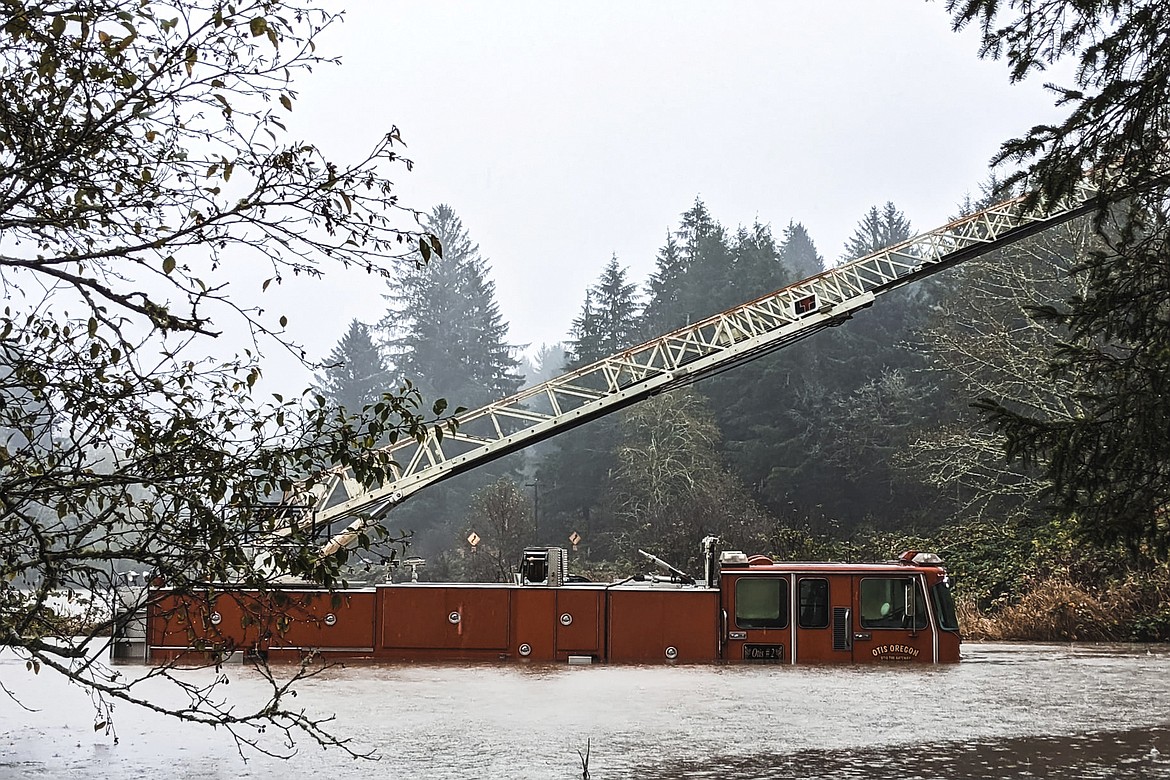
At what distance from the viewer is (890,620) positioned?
748 inches

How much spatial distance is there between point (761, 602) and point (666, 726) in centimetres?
702

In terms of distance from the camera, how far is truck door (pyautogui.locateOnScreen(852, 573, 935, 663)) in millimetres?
18891

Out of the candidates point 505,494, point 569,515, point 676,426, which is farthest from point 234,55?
point 569,515

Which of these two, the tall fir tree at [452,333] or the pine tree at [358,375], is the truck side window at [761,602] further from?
the pine tree at [358,375]

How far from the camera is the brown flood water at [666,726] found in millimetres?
10023

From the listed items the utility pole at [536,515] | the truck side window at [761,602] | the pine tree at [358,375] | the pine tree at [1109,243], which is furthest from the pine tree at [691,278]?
the pine tree at [1109,243]

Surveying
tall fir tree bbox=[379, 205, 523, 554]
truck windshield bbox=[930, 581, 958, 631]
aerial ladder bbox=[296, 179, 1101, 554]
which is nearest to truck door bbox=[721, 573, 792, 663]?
truck windshield bbox=[930, 581, 958, 631]

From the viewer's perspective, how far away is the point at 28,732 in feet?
40.2

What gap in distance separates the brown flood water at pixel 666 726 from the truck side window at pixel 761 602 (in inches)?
39.0

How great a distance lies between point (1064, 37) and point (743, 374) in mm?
50287

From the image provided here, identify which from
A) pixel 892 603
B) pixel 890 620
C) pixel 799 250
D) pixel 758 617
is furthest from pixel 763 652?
pixel 799 250

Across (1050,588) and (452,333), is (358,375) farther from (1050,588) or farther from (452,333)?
(1050,588)

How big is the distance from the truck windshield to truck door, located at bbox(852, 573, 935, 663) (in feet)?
0.57

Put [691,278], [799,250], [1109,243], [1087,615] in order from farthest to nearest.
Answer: [799,250] < [691,278] < [1087,615] < [1109,243]
